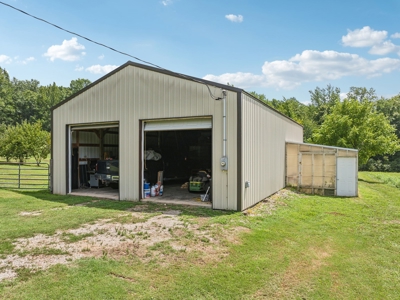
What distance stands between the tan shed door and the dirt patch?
3.02 metres

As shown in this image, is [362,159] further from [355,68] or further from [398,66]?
[398,66]

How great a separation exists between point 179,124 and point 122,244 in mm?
4409

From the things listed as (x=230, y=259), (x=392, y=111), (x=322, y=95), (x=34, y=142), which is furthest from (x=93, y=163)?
(x=322, y=95)

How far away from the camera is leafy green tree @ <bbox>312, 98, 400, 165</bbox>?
19953 millimetres

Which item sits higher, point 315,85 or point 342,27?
point 315,85

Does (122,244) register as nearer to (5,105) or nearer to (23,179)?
(23,179)

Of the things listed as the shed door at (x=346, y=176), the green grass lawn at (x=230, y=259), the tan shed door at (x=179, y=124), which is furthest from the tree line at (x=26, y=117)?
the shed door at (x=346, y=176)

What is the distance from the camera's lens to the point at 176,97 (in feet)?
26.9

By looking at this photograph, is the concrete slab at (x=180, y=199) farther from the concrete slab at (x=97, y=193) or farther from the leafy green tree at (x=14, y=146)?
the leafy green tree at (x=14, y=146)

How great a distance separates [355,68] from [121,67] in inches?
1205

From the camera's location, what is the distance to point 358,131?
20.0 m

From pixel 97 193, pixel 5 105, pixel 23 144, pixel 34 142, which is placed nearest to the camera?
pixel 97 193

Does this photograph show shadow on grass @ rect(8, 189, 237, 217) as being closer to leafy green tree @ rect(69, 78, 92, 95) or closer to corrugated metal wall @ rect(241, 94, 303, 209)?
corrugated metal wall @ rect(241, 94, 303, 209)

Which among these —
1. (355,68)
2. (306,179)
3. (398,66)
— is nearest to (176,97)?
(306,179)
